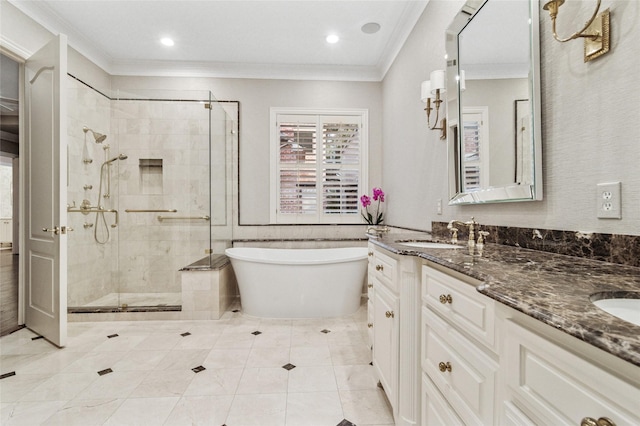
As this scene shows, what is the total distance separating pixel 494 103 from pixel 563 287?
48.1 inches

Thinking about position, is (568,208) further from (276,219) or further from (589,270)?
(276,219)

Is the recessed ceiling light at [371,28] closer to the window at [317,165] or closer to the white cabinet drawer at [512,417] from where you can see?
the window at [317,165]

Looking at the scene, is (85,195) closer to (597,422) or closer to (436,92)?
(436,92)

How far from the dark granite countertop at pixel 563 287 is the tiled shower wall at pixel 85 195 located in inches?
138

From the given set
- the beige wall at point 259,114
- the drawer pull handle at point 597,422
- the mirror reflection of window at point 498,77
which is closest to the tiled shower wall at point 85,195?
the beige wall at point 259,114

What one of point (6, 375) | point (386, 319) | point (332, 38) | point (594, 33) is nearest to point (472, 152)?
point (594, 33)

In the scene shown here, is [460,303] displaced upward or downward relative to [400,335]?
upward

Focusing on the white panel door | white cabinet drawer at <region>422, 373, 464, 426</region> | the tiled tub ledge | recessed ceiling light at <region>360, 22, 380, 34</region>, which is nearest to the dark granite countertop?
white cabinet drawer at <region>422, 373, 464, 426</region>

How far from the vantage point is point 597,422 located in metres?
0.46

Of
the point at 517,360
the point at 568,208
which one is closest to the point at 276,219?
the point at 568,208

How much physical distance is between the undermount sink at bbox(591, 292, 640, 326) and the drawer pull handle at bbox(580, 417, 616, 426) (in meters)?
0.28

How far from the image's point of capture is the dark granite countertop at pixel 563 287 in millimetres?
442

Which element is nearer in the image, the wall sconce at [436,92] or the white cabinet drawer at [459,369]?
the white cabinet drawer at [459,369]

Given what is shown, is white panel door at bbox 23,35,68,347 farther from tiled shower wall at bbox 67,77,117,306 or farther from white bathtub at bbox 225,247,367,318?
white bathtub at bbox 225,247,367,318
